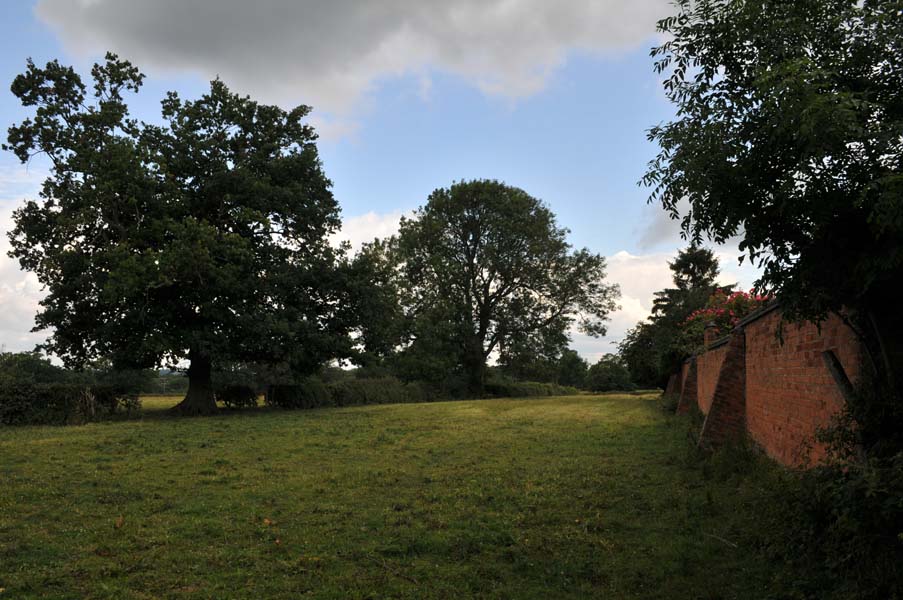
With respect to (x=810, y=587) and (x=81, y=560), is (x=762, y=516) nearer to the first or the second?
(x=810, y=587)

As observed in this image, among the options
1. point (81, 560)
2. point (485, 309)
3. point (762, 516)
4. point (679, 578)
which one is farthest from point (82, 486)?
point (485, 309)

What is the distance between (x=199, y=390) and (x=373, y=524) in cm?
2022

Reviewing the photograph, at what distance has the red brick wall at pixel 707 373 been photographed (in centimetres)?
1316

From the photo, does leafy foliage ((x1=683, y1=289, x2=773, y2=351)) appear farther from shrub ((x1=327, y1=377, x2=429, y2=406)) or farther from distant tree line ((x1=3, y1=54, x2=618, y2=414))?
shrub ((x1=327, y1=377, x2=429, y2=406))

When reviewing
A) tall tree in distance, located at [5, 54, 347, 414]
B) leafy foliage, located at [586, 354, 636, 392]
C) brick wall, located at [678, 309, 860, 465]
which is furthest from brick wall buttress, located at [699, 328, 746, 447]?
leafy foliage, located at [586, 354, 636, 392]

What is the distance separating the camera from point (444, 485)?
816 cm

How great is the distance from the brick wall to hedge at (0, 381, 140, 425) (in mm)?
18710

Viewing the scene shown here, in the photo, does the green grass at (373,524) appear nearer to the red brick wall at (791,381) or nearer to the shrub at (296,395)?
the red brick wall at (791,381)

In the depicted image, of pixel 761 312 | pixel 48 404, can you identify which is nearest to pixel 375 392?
pixel 48 404

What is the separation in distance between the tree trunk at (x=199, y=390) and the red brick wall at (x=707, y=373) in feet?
59.3

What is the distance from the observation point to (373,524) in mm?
6117

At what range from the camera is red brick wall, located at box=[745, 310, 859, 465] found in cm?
570

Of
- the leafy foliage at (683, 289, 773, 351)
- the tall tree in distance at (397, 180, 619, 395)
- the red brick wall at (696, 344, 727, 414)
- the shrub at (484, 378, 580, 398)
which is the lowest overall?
the shrub at (484, 378, 580, 398)

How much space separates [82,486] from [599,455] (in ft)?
27.0
